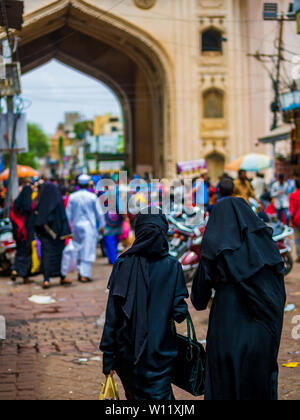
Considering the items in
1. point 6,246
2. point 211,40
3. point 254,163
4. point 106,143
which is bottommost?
point 6,246

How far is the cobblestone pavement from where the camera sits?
459 centimetres

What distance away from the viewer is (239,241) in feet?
10.1

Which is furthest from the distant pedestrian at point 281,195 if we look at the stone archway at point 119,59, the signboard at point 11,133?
the stone archway at point 119,59

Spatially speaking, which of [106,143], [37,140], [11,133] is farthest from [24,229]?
[37,140]

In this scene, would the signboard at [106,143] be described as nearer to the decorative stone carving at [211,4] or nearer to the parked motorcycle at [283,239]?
the decorative stone carving at [211,4]

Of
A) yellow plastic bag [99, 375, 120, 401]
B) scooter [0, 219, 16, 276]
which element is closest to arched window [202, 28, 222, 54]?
scooter [0, 219, 16, 276]

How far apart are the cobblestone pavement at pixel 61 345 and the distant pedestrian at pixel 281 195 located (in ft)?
19.1

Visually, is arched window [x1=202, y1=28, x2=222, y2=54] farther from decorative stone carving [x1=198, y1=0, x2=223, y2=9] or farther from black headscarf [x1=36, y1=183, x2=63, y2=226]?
black headscarf [x1=36, y1=183, x2=63, y2=226]

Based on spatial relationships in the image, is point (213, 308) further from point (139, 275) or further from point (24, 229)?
point (24, 229)

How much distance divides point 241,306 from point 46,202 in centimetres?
609

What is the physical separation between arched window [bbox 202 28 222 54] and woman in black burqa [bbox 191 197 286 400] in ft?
77.6

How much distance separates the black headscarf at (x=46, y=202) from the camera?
8.82 metres

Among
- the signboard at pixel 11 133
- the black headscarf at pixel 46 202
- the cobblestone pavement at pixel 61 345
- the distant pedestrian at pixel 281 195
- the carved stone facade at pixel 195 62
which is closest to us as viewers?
the cobblestone pavement at pixel 61 345
